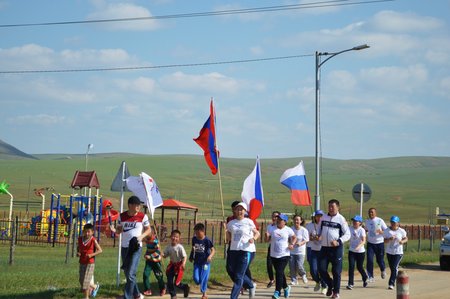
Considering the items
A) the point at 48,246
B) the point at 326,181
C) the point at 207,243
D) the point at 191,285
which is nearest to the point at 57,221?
the point at 48,246

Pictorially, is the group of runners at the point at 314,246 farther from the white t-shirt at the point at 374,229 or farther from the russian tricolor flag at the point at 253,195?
the russian tricolor flag at the point at 253,195

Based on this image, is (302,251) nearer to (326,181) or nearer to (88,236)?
(88,236)

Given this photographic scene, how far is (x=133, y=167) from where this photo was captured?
138625mm

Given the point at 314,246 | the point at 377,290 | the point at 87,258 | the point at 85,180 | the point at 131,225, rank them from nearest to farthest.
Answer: the point at 131,225, the point at 87,258, the point at 314,246, the point at 377,290, the point at 85,180

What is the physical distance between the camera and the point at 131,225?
1377cm

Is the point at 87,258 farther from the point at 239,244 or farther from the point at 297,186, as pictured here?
the point at 297,186

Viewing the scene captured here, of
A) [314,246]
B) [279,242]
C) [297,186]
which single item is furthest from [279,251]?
[297,186]

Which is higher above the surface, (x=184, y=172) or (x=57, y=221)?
(x=184, y=172)

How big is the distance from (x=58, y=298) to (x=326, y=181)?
123 metres

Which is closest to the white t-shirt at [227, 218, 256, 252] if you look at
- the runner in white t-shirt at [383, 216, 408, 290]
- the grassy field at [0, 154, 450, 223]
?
the runner in white t-shirt at [383, 216, 408, 290]

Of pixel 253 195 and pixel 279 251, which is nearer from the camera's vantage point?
pixel 279 251

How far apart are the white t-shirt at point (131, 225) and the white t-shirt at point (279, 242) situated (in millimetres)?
3138

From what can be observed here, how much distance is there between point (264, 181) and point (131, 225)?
12744 centimetres

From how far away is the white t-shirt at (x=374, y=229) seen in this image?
1983cm
